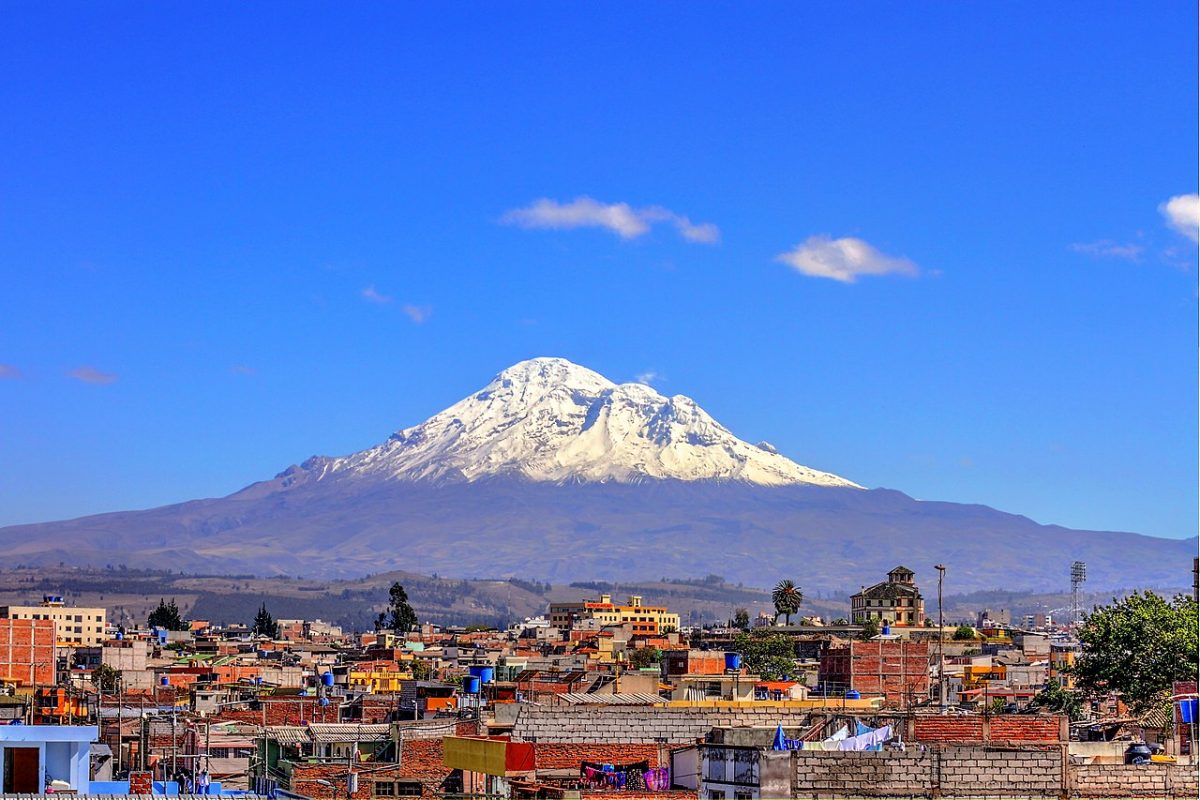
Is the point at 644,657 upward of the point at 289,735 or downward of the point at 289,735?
downward

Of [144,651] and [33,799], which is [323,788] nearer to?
[33,799]

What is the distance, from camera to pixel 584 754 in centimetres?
3578

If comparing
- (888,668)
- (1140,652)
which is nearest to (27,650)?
(888,668)

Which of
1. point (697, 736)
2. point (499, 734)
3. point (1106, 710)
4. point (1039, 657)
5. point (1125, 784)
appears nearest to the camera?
point (1125, 784)

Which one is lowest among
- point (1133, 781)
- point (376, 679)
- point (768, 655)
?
point (376, 679)

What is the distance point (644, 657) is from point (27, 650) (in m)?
39.2

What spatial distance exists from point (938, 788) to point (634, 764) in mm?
9509

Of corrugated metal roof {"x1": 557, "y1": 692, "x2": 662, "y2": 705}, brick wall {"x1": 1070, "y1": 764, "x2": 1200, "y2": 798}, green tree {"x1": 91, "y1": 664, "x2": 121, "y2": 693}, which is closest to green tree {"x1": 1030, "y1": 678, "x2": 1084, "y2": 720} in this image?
corrugated metal roof {"x1": 557, "y1": 692, "x2": 662, "y2": 705}

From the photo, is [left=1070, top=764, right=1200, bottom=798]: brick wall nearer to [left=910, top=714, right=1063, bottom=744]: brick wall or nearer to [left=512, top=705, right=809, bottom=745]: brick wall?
[left=910, top=714, right=1063, bottom=744]: brick wall

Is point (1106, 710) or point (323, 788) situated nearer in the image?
point (323, 788)

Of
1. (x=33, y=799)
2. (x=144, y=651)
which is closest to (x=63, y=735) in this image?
(x=33, y=799)

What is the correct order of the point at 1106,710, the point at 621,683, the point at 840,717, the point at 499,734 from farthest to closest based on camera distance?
the point at 621,683 → the point at 1106,710 → the point at 499,734 → the point at 840,717

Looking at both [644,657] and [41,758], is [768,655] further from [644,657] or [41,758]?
[41,758]

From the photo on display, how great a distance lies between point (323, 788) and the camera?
36531 mm
